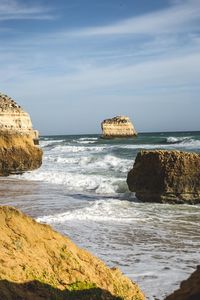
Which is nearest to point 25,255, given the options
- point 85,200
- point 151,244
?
point 151,244

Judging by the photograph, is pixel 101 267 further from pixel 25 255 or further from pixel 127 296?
pixel 25 255

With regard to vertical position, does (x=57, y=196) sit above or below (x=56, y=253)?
below

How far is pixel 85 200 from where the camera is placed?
1537 centimetres

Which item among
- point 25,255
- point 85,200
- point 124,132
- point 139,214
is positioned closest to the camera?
point 25,255

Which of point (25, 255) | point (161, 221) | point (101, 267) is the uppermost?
point (25, 255)

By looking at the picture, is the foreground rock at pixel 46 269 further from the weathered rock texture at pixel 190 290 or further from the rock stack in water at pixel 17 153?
the rock stack in water at pixel 17 153

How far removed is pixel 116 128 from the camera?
101 metres

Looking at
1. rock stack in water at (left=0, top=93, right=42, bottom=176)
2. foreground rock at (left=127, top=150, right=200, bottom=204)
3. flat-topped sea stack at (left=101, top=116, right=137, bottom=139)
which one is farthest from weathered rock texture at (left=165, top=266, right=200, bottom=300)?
flat-topped sea stack at (left=101, top=116, right=137, bottom=139)

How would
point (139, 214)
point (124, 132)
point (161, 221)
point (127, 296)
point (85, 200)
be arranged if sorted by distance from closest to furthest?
point (127, 296) → point (161, 221) → point (139, 214) → point (85, 200) → point (124, 132)

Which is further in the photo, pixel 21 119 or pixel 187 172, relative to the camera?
pixel 21 119

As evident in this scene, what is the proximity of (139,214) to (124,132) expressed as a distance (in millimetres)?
89383

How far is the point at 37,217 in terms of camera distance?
462 inches

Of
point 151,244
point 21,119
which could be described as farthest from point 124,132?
point 151,244

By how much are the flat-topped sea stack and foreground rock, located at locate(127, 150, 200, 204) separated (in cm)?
8458
